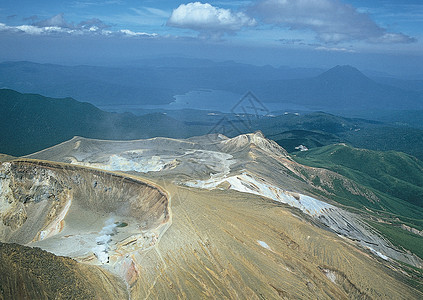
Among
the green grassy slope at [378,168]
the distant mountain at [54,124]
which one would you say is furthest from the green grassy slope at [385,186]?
the distant mountain at [54,124]

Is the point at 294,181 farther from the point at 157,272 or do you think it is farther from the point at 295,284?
the point at 157,272

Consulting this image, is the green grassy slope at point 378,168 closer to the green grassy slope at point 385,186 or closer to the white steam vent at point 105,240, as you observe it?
the green grassy slope at point 385,186

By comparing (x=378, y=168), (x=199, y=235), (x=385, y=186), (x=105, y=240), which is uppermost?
(x=199, y=235)

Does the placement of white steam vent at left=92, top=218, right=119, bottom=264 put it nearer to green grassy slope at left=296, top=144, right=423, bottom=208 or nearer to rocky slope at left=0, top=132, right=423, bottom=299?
rocky slope at left=0, top=132, right=423, bottom=299

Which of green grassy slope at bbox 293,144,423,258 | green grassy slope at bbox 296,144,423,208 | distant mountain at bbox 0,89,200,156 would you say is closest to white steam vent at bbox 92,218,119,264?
green grassy slope at bbox 293,144,423,258

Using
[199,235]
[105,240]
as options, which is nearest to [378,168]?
[199,235]

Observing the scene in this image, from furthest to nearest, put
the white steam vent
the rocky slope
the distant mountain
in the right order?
the distant mountain
the white steam vent
the rocky slope

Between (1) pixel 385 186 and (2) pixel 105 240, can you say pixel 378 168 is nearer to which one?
(1) pixel 385 186

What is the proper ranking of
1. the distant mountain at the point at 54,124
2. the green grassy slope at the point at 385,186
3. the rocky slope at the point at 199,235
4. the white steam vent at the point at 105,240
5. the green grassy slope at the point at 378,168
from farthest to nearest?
the distant mountain at the point at 54,124 < the green grassy slope at the point at 378,168 < the green grassy slope at the point at 385,186 < the white steam vent at the point at 105,240 < the rocky slope at the point at 199,235
